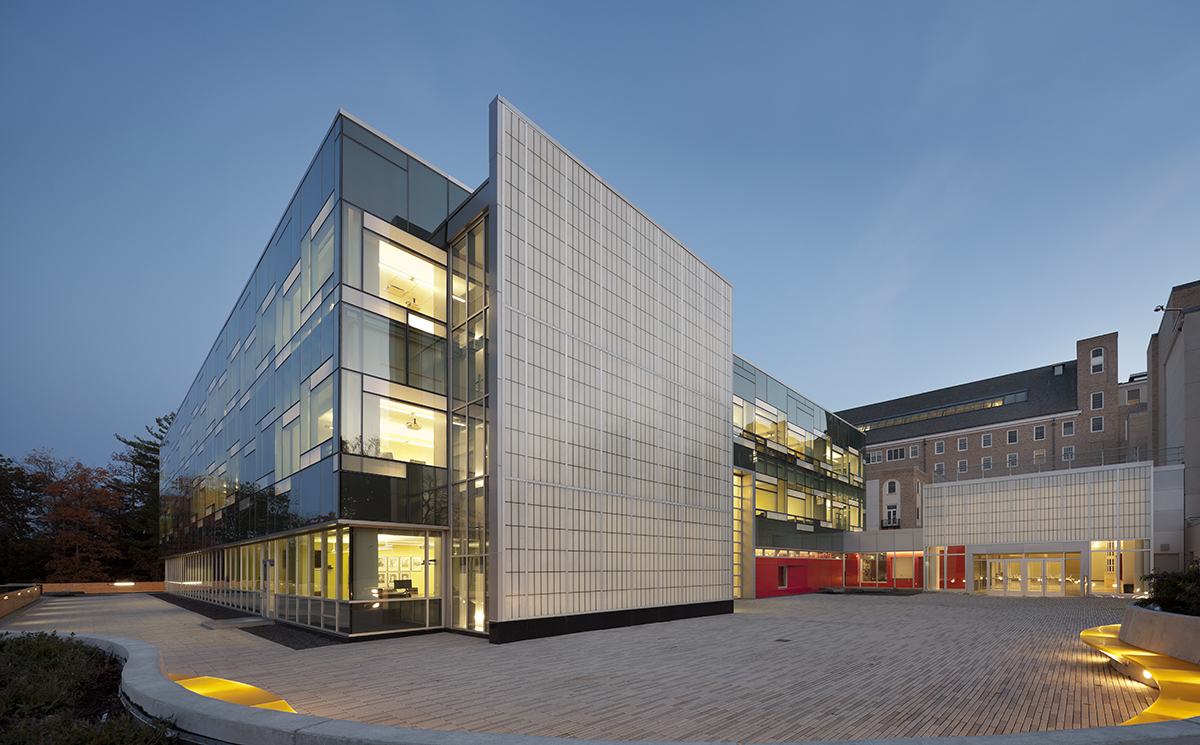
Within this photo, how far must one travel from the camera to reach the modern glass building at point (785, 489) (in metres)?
35.8

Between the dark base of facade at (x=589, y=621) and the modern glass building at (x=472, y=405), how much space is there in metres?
0.06

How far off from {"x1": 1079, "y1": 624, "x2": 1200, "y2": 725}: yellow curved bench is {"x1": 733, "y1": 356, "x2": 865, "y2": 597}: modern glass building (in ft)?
72.0

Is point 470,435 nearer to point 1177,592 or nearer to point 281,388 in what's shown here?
point 281,388

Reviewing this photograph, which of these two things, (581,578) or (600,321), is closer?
(581,578)

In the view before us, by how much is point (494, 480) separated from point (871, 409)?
7760cm

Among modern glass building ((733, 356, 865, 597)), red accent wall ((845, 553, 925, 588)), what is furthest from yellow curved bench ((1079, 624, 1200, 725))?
red accent wall ((845, 553, 925, 588))

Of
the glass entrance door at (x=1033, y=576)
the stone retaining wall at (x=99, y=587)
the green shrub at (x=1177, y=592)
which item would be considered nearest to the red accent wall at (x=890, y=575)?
the glass entrance door at (x=1033, y=576)

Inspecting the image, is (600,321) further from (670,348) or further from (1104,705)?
(1104,705)

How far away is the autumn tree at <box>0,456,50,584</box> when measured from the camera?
172ft

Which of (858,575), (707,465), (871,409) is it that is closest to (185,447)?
(707,465)

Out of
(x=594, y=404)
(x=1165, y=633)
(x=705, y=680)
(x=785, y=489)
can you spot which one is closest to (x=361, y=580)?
(x=594, y=404)

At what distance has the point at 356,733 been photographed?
206 inches

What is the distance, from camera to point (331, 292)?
1891 cm

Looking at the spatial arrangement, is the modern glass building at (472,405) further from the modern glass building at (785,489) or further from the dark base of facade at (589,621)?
the modern glass building at (785,489)
